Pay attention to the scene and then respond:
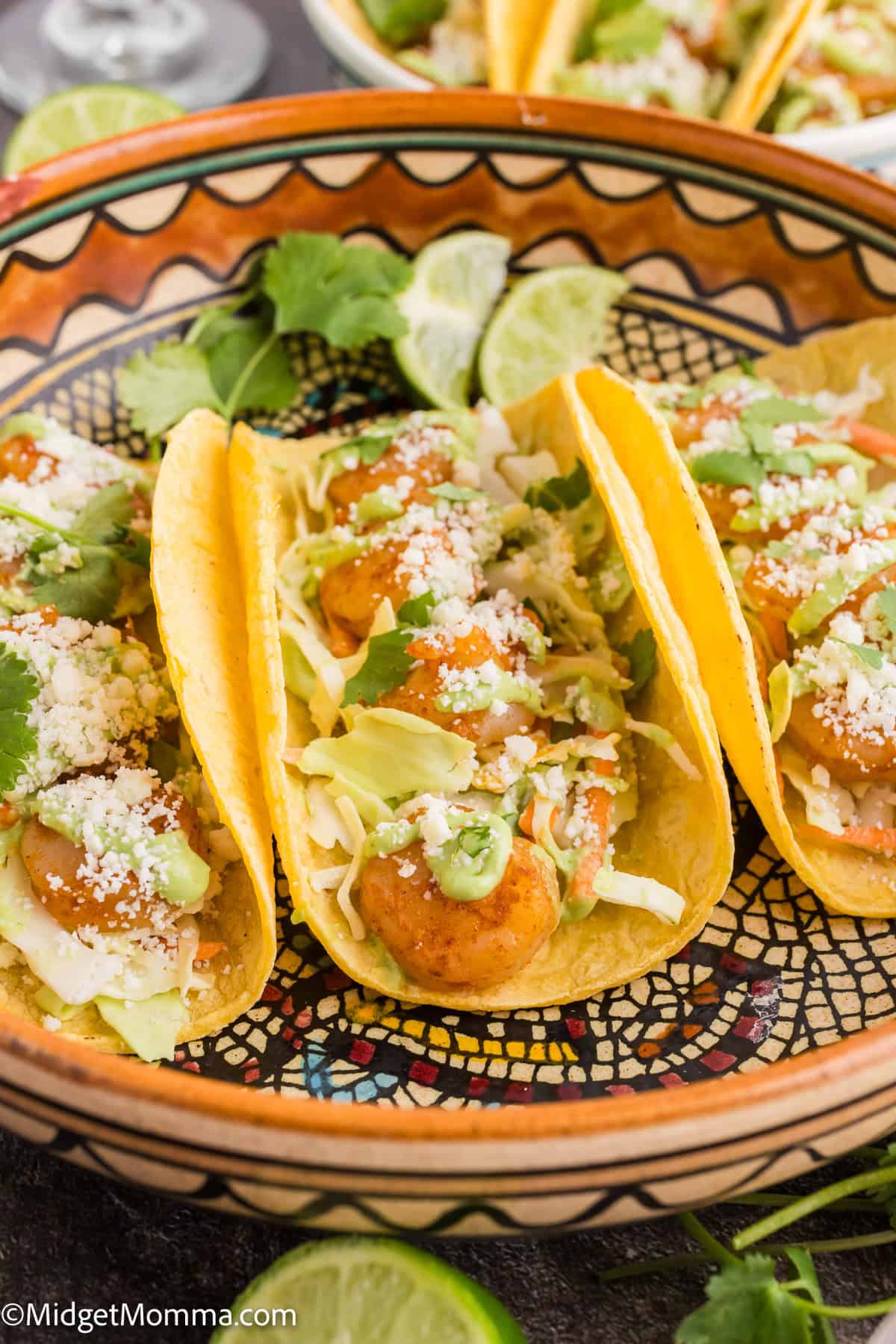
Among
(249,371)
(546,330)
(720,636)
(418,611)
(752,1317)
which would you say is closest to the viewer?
(752,1317)

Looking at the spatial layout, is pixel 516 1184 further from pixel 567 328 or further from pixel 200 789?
pixel 567 328

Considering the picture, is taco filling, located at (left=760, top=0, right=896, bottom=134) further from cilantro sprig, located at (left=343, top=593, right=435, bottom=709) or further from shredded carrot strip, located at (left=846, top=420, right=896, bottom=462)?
cilantro sprig, located at (left=343, top=593, right=435, bottom=709)

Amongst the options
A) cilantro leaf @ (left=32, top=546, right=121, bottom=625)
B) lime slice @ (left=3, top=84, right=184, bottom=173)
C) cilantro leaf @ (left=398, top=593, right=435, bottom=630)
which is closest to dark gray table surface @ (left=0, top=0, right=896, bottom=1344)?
cilantro leaf @ (left=32, top=546, right=121, bottom=625)

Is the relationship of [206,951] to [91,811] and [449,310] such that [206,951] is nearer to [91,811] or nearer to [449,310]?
[91,811]

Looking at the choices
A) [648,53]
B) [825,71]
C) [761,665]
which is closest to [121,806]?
[761,665]

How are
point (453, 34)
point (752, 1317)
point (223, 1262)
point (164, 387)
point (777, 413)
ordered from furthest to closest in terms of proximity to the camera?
point (453, 34) < point (164, 387) < point (777, 413) < point (223, 1262) < point (752, 1317)

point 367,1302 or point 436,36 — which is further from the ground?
point 436,36
